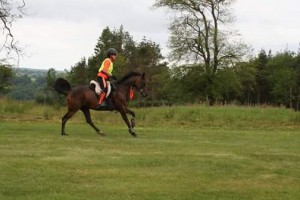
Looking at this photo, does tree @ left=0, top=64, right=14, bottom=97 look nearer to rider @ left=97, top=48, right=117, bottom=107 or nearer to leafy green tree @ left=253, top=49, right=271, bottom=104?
rider @ left=97, top=48, right=117, bottom=107

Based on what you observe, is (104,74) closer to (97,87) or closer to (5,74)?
(97,87)

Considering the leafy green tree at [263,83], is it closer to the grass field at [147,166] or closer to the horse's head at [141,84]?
the grass field at [147,166]

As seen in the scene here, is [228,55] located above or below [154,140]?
above

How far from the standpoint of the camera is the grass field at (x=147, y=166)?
7.77m

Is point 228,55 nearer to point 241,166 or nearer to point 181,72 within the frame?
point 181,72

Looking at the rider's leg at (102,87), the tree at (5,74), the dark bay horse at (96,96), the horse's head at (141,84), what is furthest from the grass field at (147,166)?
the tree at (5,74)

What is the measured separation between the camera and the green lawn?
7.74 meters

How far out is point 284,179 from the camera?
9.28 metres

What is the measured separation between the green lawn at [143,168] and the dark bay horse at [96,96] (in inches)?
42.9

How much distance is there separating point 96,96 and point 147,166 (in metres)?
6.28

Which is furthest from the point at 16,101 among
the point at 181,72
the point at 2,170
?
the point at 181,72

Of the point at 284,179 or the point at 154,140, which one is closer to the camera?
the point at 284,179

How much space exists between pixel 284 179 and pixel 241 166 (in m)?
1.22

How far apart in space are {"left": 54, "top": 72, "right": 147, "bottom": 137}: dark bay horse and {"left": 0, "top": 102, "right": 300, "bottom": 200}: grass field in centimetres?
77
